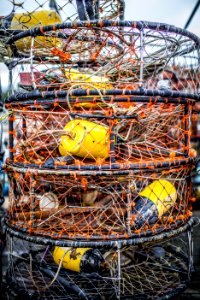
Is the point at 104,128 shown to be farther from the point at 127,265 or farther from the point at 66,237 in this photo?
the point at 127,265

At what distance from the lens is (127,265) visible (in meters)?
3.63

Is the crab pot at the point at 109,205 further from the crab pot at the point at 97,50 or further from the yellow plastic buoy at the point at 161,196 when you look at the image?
the crab pot at the point at 97,50

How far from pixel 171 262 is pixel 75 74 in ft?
7.86

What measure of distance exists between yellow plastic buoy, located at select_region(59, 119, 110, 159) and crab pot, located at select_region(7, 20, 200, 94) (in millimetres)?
368

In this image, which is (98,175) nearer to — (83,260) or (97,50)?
(83,260)

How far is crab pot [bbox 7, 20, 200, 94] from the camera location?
8.43 ft

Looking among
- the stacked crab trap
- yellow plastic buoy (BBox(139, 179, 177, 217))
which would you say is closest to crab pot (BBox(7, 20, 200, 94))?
the stacked crab trap

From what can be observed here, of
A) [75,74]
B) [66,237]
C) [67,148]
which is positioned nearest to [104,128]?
[67,148]

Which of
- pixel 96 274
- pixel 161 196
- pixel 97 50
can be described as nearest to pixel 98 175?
pixel 161 196

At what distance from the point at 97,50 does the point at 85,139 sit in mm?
1176

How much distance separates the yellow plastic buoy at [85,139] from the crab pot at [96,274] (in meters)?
0.78

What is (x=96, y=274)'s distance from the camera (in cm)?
313

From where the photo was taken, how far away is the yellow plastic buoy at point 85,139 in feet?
8.96

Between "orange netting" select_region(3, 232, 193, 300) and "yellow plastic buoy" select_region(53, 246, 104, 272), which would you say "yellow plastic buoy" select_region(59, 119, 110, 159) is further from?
"yellow plastic buoy" select_region(53, 246, 104, 272)
